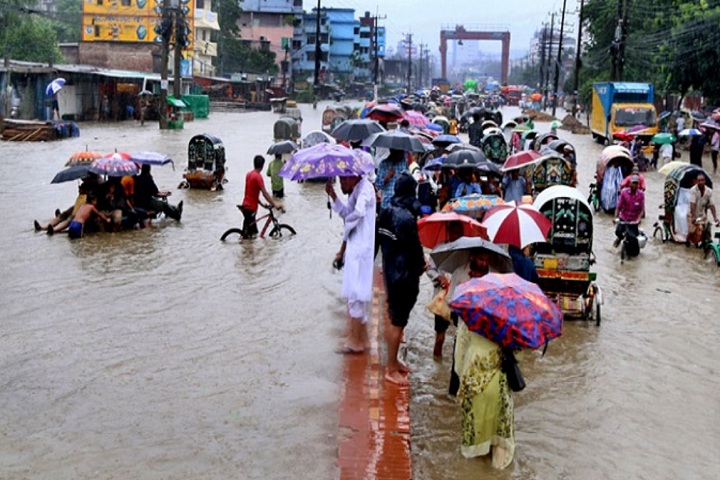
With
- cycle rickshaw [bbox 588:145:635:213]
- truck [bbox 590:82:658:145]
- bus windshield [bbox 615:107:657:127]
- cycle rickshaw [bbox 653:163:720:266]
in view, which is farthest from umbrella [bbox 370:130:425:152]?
bus windshield [bbox 615:107:657:127]

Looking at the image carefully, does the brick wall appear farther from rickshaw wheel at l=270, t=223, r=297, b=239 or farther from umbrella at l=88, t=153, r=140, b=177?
umbrella at l=88, t=153, r=140, b=177

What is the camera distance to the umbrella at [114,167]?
13969mm

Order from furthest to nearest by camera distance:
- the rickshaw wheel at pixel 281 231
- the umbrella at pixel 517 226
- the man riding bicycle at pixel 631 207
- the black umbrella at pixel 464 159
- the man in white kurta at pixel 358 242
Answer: the rickshaw wheel at pixel 281 231
the man riding bicycle at pixel 631 207
the black umbrella at pixel 464 159
the umbrella at pixel 517 226
the man in white kurta at pixel 358 242

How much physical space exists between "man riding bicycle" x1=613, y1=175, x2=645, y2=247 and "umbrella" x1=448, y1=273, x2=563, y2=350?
8.16 metres

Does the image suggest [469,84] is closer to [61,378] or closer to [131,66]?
[131,66]

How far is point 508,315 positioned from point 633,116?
33005 millimetres

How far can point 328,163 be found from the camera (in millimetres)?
8391

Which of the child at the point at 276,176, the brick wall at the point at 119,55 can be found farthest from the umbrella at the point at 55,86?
the brick wall at the point at 119,55

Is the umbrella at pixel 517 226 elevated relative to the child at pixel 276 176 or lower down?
elevated

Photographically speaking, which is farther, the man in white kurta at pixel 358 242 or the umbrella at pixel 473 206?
the umbrella at pixel 473 206

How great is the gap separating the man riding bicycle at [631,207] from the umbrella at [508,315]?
26.8 ft

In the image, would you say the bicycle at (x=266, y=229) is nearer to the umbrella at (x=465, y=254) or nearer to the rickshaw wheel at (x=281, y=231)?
the rickshaw wheel at (x=281, y=231)

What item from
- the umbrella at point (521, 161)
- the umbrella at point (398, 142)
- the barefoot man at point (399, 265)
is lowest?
the barefoot man at point (399, 265)

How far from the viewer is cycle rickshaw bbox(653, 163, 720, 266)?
1498 centimetres
